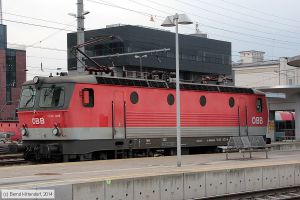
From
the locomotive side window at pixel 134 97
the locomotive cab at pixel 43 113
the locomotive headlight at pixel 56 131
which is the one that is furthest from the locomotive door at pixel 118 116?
the locomotive headlight at pixel 56 131

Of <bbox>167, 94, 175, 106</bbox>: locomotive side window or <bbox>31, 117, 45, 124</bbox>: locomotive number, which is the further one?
<bbox>167, 94, 175, 106</bbox>: locomotive side window

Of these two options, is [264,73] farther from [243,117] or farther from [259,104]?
[243,117]

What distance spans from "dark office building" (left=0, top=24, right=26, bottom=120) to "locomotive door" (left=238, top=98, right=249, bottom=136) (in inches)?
2510

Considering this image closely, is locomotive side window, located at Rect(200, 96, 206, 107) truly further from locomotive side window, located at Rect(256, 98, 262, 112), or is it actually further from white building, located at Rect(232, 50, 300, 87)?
white building, located at Rect(232, 50, 300, 87)

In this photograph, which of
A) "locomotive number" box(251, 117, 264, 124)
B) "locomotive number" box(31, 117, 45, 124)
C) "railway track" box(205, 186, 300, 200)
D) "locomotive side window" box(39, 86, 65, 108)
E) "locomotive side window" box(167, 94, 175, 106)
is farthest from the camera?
"locomotive number" box(251, 117, 264, 124)

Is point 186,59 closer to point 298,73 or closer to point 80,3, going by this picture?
point 298,73

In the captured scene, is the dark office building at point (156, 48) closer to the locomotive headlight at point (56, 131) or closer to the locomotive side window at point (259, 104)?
the locomotive side window at point (259, 104)

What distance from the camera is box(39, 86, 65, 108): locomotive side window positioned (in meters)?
19.3

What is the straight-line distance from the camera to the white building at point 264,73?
257 ft

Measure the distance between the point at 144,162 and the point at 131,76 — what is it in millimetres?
4993

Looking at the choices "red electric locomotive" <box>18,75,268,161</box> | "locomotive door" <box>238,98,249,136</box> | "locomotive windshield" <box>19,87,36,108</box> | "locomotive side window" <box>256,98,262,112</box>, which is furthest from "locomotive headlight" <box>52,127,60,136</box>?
"locomotive side window" <box>256,98,262,112</box>

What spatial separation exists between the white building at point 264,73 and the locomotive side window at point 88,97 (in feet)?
201

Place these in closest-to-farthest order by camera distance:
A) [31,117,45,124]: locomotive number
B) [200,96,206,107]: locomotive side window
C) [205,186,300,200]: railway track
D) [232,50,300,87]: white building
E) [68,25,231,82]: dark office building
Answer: [205,186,300,200]: railway track < [31,117,45,124]: locomotive number < [200,96,206,107]: locomotive side window < [68,25,231,82]: dark office building < [232,50,300,87]: white building

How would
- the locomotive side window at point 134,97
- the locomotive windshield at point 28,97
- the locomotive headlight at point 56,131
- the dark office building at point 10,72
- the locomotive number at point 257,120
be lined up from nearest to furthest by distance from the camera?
the locomotive headlight at point 56,131, the locomotive windshield at point 28,97, the locomotive side window at point 134,97, the locomotive number at point 257,120, the dark office building at point 10,72
